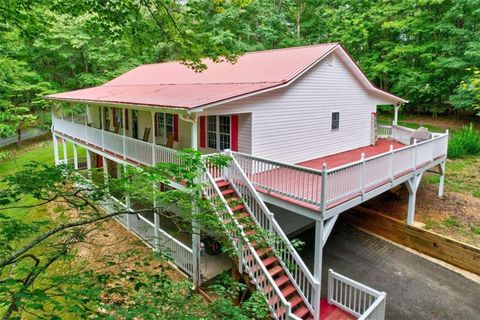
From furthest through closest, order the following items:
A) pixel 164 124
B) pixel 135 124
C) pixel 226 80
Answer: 1. pixel 135 124
2. pixel 164 124
3. pixel 226 80

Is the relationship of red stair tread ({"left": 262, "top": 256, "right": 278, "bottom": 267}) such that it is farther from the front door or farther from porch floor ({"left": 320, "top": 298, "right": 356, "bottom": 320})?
the front door

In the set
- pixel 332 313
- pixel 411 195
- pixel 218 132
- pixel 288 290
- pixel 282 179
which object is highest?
pixel 218 132

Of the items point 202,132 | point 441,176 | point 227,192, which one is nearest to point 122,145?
point 202,132

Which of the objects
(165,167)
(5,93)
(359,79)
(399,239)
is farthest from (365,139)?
(5,93)

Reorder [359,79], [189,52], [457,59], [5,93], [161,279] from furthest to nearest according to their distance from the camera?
[5,93] → [457,59] → [359,79] → [189,52] → [161,279]

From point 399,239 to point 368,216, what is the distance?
4.35ft

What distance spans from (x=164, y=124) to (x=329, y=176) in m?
8.87

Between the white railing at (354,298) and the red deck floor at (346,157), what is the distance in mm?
4095

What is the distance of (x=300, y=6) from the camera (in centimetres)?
3094

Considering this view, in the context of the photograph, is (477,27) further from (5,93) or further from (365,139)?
(5,93)

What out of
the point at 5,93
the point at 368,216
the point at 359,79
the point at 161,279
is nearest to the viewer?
the point at 161,279

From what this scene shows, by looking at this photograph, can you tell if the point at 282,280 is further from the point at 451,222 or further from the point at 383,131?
the point at 383,131

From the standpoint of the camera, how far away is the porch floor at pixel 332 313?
25.6 feet

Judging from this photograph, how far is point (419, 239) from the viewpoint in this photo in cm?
1080
